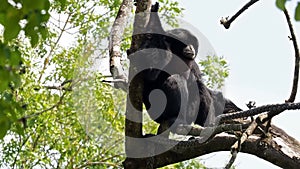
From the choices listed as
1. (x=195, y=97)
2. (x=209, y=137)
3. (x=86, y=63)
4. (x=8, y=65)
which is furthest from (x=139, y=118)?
(x=86, y=63)

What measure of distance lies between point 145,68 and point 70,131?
6.64 meters

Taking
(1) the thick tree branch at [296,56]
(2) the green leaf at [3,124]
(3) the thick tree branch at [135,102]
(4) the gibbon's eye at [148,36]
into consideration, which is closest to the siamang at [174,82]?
(4) the gibbon's eye at [148,36]

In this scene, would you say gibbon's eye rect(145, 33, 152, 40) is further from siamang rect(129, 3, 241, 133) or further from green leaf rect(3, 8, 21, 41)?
green leaf rect(3, 8, 21, 41)

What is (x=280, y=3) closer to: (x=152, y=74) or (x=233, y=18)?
(x=233, y=18)

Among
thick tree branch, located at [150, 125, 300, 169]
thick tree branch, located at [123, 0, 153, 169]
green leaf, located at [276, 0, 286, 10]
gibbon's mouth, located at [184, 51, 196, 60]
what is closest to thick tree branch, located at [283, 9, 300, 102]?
thick tree branch, located at [150, 125, 300, 169]

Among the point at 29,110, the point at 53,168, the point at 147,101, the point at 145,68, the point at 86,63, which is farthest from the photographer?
the point at 53,168

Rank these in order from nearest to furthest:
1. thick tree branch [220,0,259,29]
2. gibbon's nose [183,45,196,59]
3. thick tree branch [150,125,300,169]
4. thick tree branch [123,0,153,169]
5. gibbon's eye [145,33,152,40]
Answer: thick tree branch [220,0,259,29] < thick tree branch [123,0,153,169] < thick tree branch [150,125,300,169] < gibbon's eye [145,33,152,40] < gibbon's nose [183,45,196,59]

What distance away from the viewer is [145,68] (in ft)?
17.6

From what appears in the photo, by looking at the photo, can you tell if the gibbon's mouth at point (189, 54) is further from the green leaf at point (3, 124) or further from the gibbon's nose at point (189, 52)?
the green leaf at point (3, 124)

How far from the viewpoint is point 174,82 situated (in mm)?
6098

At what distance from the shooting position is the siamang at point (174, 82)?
5684 millimetres

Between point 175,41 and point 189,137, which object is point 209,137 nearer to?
point 189,137

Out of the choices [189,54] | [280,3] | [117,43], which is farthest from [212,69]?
[280,3]

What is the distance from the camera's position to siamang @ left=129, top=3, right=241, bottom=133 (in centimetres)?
568
